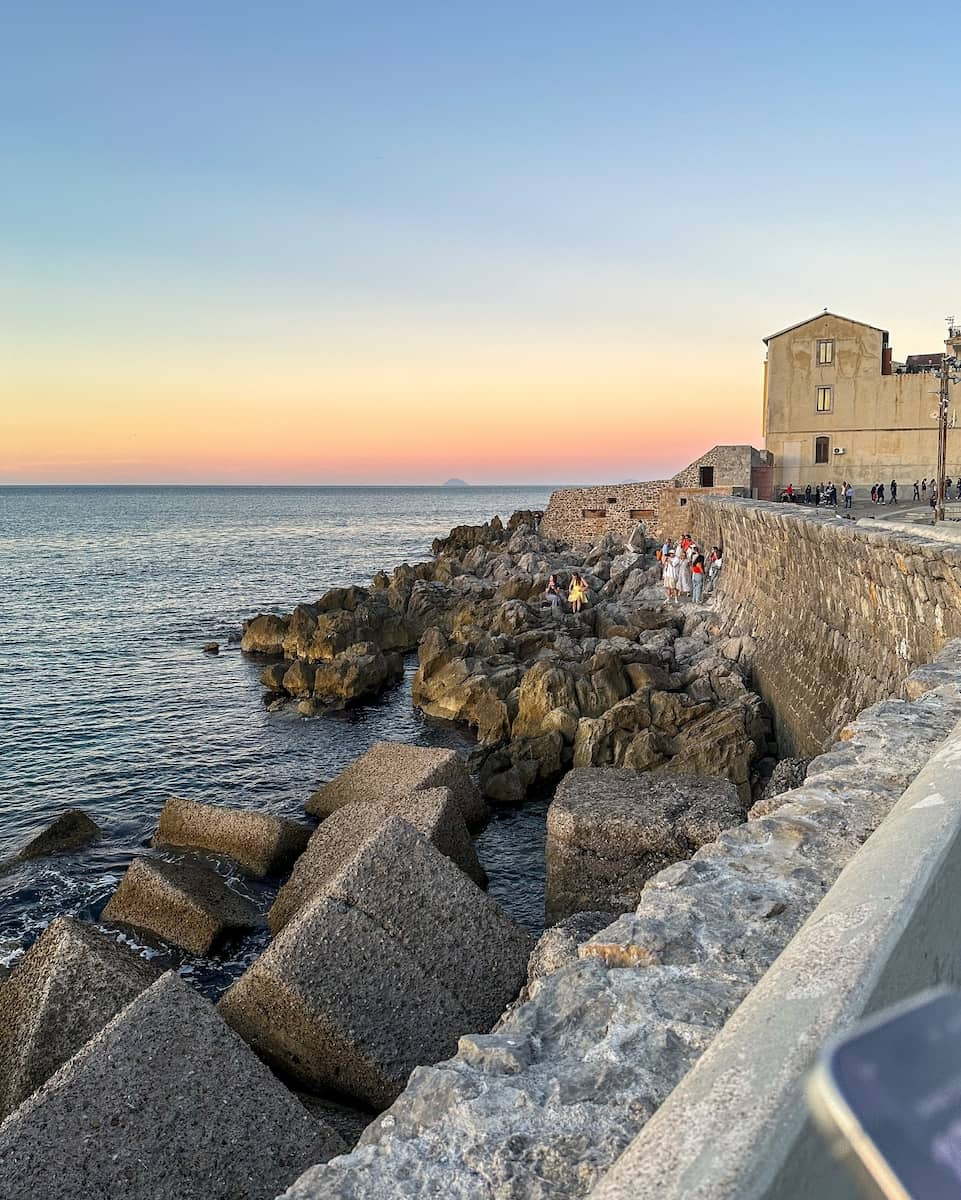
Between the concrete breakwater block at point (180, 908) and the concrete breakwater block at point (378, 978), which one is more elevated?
the concrete breakwater block at point (378, 978)

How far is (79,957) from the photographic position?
226 inches

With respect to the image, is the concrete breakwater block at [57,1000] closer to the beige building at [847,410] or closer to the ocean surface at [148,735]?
the ocean surface at [148,735]

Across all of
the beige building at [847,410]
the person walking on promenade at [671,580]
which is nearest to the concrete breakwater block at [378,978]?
the person walking on promenade at [671,580]

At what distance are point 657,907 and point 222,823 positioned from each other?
316 inches

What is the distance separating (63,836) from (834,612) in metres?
10.1

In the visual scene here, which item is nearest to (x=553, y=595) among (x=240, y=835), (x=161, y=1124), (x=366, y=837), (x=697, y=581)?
(x=697, y=581)

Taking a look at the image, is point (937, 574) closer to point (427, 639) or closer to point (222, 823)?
point (222, 823)

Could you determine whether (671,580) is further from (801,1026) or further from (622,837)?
(801,1026)

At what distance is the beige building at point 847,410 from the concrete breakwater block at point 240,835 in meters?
33.0

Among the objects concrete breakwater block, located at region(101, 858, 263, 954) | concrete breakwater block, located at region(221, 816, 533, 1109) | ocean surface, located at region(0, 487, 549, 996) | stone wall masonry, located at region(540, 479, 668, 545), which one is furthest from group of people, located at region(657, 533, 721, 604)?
concrete breakwater block, located at region(221, 816, 533, 1109)

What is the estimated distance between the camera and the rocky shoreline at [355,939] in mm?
3918

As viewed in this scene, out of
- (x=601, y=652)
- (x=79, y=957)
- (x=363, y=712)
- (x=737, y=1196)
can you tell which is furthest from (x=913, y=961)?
(x=363, y=712)

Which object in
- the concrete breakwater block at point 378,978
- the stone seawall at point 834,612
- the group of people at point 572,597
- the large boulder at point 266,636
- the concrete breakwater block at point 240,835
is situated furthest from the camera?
the large boulder at point 266,636

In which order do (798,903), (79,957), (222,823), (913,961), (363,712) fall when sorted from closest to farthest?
(913,961), (798,903), (79,957), (222,823), (363,712)
